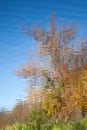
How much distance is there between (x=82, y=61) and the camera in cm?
3266

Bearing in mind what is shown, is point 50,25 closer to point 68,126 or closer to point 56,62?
point 56,62

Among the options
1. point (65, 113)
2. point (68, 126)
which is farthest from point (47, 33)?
point (68, 126)

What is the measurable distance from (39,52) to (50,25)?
9.20ft

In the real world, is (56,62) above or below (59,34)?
below

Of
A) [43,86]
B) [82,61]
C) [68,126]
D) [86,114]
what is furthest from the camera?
[86,114]

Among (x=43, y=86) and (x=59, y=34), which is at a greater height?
(x=59, y=34)

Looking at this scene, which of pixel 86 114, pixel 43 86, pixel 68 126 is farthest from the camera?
pixel 86 114

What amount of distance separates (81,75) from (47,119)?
612cm

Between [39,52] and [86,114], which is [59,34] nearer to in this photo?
[39,52]

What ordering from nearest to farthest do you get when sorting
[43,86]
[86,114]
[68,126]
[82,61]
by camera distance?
1. [68,126]
2. [43,86]
3. [82,61]
4. [86,114]

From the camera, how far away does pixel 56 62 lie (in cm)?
3125

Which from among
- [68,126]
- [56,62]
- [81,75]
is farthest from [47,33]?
[68,126]

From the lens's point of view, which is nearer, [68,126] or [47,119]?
[68,126]

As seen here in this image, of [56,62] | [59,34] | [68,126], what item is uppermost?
[59,34]
